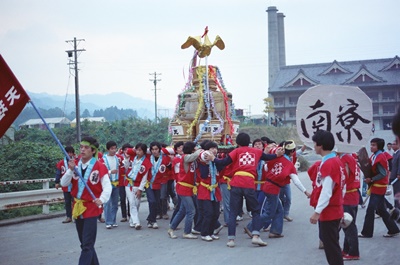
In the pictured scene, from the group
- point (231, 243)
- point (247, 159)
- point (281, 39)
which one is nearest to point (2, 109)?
point (247, 159)

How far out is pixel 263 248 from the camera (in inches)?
347

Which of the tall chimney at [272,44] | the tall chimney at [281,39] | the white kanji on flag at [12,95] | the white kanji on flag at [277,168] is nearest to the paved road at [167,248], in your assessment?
the white kanji on flag at [277,168]

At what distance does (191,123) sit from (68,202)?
432 centimetres

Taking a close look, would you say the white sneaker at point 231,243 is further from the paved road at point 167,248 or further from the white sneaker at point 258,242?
the white sneaker at point 258,242

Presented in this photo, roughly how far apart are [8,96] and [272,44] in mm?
53544

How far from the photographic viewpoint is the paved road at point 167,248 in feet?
26.1

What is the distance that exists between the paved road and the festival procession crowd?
292mm

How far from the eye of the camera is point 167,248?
901 cm

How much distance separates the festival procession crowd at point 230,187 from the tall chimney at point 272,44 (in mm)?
46283

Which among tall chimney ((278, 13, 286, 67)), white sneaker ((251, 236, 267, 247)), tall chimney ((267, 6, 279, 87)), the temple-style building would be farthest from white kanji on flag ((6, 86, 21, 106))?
tall chimney ((278, 13, 286, 67))

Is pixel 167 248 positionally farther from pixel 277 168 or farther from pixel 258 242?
pixel 277 168

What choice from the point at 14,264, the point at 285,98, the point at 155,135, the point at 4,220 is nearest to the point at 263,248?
the point at 14,264

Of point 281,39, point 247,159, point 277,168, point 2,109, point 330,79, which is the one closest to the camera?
point 2,109

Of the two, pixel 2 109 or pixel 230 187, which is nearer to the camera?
pixel 2 109
